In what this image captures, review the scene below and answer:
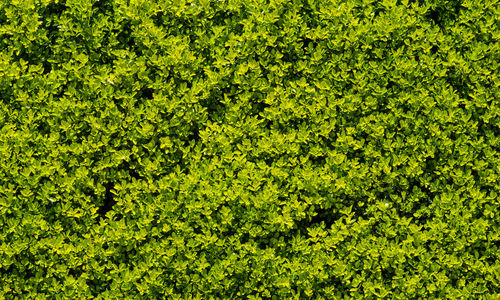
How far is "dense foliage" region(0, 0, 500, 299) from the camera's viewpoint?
4.53 meters

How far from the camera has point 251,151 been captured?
4.64m

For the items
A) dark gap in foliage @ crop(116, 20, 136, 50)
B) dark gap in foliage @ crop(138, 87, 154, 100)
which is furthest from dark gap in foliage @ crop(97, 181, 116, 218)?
dark gap in foliage @ crop(116, 20, 136, 50)

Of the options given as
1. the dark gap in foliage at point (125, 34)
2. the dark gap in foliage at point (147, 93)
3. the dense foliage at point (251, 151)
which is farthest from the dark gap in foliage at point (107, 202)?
the dark gap in foliage at point (125, 34)

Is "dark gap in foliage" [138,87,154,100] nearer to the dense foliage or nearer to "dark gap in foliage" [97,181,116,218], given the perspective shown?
the dense foliage

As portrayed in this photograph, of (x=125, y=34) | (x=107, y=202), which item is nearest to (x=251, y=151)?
(x=107, y=202)

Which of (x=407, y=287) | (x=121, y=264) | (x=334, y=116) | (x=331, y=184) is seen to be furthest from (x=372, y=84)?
(x=121, y=264)

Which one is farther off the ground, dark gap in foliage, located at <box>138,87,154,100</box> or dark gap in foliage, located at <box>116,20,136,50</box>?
dark gap in foliage, located at <box>116,20,136,50</box>

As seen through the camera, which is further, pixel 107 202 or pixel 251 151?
pixel 107 202

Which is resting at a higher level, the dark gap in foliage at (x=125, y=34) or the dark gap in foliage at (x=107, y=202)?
the dark gap in foliage at (x=125, y=34)

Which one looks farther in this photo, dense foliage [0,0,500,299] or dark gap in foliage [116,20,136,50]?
dark gap in foliage [116,20,136,50]

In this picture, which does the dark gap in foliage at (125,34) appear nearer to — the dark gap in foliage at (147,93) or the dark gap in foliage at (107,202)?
the dark gap in foliage at (147,93)

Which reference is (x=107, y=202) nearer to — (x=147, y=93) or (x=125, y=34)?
(x=147, y=93)

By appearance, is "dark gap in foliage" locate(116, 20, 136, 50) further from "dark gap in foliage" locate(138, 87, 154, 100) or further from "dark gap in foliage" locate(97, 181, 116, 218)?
"dark gap in foliage" locate(97, 181, 116, 218)

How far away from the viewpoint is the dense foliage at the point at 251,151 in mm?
4527
